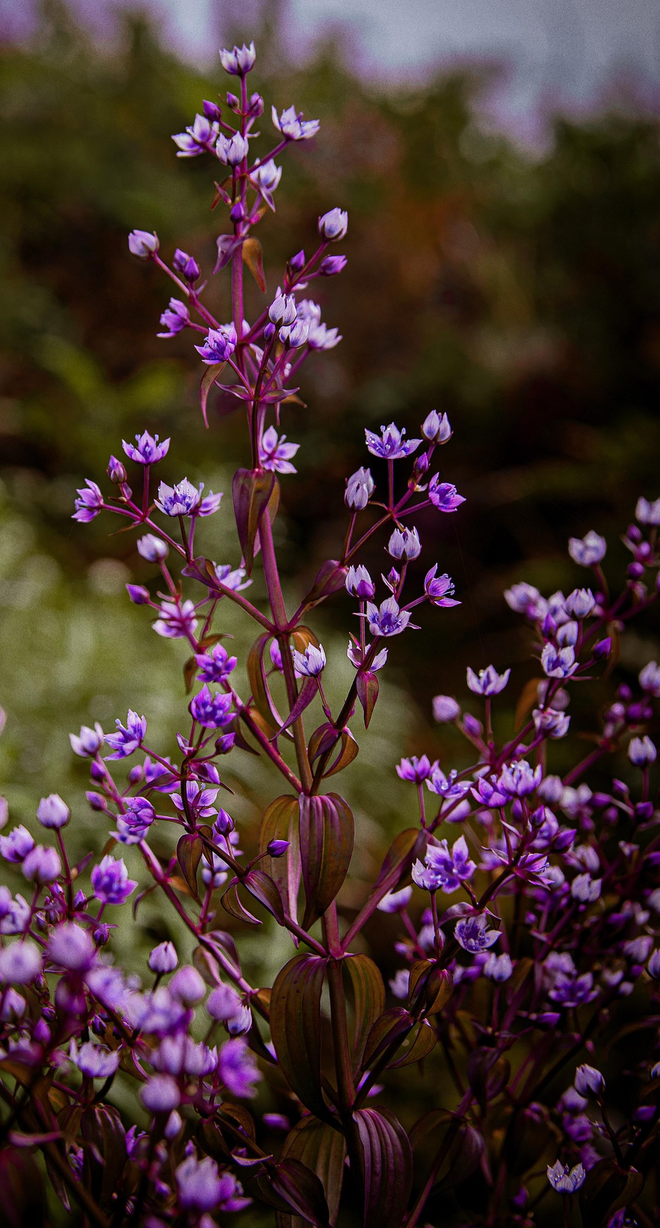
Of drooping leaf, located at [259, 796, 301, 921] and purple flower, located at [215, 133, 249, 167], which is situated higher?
purple flower, located at [215, 133, 249, 167]

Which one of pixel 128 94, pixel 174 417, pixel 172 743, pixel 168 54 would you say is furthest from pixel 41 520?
pixel 168 54

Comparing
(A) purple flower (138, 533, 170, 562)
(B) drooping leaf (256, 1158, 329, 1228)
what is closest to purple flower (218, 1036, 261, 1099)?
(B) drooping leaf (256, 1158, 329, 1228)

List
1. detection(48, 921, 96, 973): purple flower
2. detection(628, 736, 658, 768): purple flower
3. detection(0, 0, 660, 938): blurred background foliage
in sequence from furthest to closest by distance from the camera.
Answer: detection(0, 0, 660, 938): blurred background foliage
detection(628, 736, 658, 768): purple flower
detection(48, 921, 96, 973): purple flower

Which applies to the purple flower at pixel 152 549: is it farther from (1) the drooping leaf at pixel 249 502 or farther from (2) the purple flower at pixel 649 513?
(2) the purple flower at pixel 649 513

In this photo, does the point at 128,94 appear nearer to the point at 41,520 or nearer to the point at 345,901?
the point at 41,520

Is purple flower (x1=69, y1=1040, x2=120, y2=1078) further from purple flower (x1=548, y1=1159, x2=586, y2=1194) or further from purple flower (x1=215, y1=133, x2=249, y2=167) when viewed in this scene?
purple flower (x1=215, y1=133, x2=249, y2=167)

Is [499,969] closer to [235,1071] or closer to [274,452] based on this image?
[235,1071]
